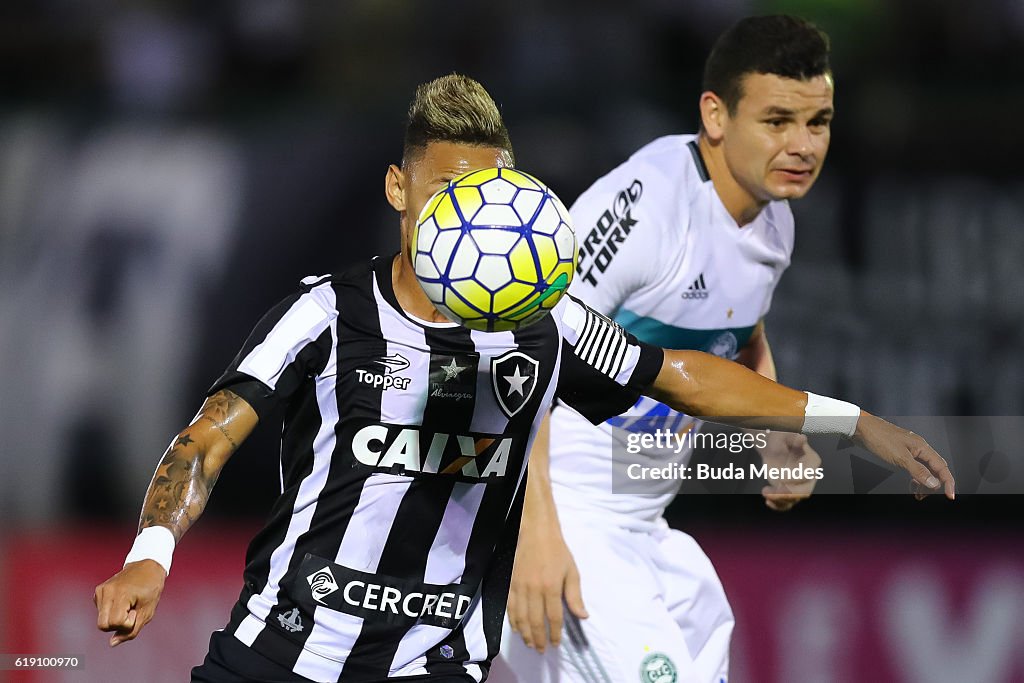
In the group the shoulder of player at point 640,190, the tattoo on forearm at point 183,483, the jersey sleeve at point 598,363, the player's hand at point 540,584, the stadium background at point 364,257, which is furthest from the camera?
the stadium background at point 364,257

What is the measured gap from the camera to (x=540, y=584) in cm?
484

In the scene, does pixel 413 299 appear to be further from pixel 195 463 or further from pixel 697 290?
pixel 697 290

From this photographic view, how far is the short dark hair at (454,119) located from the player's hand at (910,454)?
1.28 m

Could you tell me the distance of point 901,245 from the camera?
287 inches

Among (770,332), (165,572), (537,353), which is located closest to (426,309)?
(537,353)

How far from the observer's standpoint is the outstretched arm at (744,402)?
402 centimetres

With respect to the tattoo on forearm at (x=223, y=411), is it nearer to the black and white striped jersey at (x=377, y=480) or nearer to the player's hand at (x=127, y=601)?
the black and white striped jersey at (x=377, y=480)

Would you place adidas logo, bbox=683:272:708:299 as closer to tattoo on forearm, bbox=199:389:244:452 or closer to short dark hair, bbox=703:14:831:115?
short dark hair, bbox=703:14:831:115

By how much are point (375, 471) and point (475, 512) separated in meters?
0.31

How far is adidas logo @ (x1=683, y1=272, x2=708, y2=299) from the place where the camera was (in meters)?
5.27

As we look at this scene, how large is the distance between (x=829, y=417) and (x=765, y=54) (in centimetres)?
182

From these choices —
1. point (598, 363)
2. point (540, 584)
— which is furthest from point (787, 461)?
point (598, 363)

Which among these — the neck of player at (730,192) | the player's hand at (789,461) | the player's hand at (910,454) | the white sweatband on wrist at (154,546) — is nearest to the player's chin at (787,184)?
the neck of player at (730,192)

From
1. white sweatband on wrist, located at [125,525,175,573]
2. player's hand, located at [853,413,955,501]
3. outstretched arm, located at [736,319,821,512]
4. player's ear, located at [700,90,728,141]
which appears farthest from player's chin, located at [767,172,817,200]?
white sweatband on wrist, located at [125,525,175,573]
